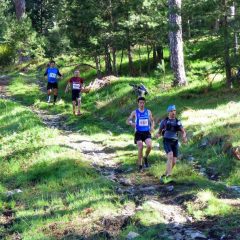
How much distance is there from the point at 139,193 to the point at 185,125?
232 inches

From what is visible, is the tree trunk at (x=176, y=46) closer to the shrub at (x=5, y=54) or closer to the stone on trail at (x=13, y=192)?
the stone on trail at (x=13, y=192)

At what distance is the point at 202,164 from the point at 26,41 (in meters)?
32.0

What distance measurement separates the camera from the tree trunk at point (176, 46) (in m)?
20.0

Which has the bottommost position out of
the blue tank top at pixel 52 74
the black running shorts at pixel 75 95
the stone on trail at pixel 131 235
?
the stone on trail at pixel 131 235

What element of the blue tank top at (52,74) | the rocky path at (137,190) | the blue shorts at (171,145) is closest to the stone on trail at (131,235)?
the rocky path at (137,190)

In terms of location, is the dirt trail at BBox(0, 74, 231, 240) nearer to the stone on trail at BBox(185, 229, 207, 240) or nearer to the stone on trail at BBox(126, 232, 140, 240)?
the stone on trail at BBox(185, 229, 207, 240)

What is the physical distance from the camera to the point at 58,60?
42469 millimetres

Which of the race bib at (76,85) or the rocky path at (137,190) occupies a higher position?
the race bib at (76,85)

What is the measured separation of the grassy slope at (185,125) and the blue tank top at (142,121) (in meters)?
1.03

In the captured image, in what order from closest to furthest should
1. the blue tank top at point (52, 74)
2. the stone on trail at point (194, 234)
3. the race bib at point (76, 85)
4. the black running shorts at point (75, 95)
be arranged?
the stone on trail at point (194, 234), the black running shorts at point (75, 95), the race bib at point (76, 85), the blue tank top at point (52, 74)

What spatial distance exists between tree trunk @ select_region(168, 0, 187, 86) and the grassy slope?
0.70 m

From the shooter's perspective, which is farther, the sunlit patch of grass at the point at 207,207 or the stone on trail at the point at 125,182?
the stone on trail at the point at 125,182

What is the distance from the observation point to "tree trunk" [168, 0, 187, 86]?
20.0 meters

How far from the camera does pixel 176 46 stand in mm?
20609
